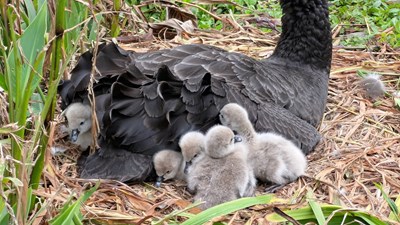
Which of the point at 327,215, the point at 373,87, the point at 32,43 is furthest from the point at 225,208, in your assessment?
the point at 373,87

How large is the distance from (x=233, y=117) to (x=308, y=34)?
4.22 ft

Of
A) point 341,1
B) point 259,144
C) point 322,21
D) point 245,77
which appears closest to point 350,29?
point 341,1

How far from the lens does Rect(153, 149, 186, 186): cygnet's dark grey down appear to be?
350 centimetres

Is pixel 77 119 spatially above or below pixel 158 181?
above

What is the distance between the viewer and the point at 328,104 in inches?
184

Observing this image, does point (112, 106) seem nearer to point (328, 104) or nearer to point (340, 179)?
point (340, 179)

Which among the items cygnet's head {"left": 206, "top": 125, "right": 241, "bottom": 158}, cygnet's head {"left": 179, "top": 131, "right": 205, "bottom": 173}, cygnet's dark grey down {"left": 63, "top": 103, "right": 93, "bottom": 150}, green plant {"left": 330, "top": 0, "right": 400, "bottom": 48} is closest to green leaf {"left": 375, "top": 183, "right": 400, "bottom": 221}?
cygnet's head {"left": 206, "top": 125, "right": 241, "bottom": 158}

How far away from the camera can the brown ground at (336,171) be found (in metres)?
3.25

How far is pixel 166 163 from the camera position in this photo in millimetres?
3520

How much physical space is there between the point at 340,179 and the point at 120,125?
1.09m

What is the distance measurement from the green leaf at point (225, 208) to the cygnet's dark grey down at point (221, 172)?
177 mm

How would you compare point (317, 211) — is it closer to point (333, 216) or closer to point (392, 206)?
point (333, 216)

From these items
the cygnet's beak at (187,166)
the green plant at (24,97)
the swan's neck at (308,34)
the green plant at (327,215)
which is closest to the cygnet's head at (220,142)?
the cygnet's beak at (187,166)

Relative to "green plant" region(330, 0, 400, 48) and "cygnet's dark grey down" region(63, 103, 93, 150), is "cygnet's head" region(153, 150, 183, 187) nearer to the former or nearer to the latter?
"cygnet's dark grey down" region(63, 103, 93, 150)
